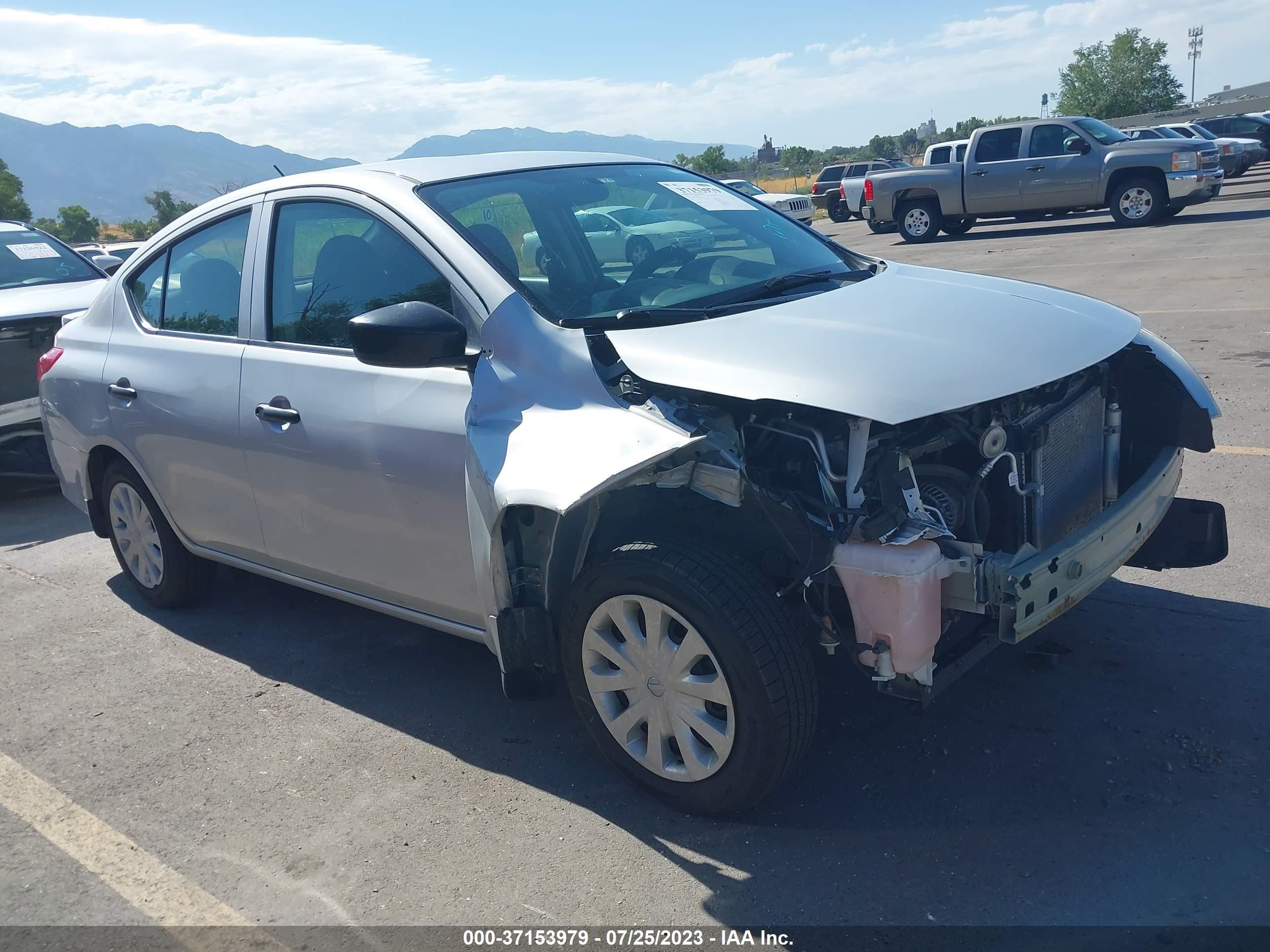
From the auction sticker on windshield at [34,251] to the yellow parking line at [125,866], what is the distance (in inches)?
234

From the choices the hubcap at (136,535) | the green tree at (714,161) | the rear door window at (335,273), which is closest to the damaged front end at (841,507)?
the rear door window at (335,273)

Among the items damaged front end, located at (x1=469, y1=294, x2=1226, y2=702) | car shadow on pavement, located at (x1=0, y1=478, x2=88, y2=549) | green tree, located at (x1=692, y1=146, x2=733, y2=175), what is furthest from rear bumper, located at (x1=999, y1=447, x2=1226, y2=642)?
green tree, located at (x1=692, y1=146, x2=733, y2=175)

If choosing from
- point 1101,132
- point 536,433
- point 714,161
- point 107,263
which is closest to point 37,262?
point 107,263

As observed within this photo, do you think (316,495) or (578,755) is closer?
(578,755)

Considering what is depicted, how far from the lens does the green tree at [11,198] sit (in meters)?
50.3

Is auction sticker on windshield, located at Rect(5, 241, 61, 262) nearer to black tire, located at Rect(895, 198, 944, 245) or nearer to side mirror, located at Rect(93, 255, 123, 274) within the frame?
side mirror, located at Rect(93, 255, 123, 274)

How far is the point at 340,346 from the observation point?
12.5 ft

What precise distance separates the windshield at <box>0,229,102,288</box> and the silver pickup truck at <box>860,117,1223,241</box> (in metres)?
15.9

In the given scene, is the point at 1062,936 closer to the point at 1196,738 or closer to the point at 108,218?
the point at 1196,738

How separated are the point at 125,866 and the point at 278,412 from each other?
5.07ft

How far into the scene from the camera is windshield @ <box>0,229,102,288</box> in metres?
8.27

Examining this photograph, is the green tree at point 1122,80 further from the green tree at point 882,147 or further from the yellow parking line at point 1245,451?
the yellow parking line at point 1245,451

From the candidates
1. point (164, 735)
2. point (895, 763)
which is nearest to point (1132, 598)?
point (895, 763)

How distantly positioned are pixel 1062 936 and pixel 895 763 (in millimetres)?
838
